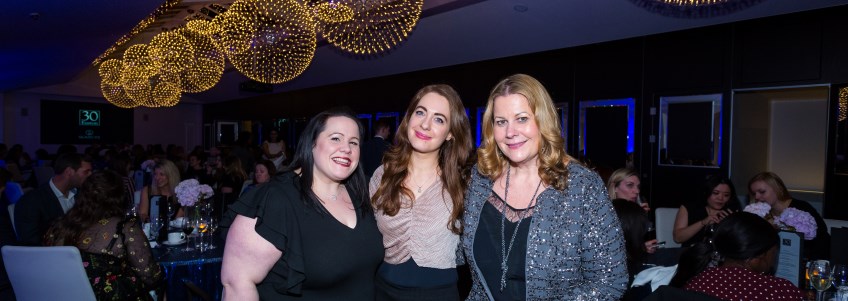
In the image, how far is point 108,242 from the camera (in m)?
3.01

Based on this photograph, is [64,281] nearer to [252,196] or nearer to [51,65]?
[252,196]

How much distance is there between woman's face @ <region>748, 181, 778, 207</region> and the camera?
432 centimetres

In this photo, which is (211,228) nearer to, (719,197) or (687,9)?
(719,197)

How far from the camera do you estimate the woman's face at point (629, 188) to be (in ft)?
14.2

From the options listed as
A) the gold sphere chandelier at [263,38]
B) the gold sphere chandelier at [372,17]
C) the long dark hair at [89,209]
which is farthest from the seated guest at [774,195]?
the long dark hair at [89,209]

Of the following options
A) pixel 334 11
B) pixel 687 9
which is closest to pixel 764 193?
pixel 687 9

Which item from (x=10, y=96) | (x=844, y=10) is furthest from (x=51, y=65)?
(x=844, y=10)

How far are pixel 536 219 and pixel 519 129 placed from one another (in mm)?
289

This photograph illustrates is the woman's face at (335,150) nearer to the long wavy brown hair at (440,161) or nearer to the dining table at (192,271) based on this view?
the long wavy brown hair at (440,161)

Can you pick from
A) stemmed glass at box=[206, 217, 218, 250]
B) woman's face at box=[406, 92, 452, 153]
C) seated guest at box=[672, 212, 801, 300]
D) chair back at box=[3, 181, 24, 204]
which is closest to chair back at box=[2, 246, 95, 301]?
stemmed glass at box=[206, 217, 218, 250]

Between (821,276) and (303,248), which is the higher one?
(303,248)

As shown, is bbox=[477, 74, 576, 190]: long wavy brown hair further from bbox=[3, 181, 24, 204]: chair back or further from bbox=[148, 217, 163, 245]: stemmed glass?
bbox=[3, 181, 24, 204]: chair back

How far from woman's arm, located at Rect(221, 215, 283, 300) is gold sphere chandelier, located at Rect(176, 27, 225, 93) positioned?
17.0 ft

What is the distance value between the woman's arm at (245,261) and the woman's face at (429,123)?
2.65 feet
